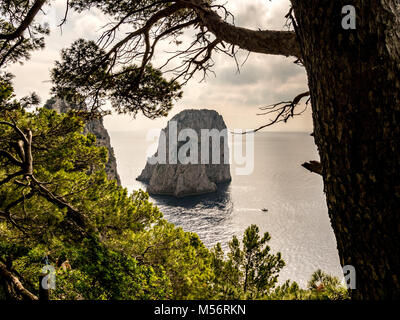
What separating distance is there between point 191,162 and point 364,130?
69284mm

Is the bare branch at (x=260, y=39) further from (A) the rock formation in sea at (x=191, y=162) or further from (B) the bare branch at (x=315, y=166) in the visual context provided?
(A) the rock formation in sea at (x=191, y=162)

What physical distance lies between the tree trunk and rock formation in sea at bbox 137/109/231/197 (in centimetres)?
6211

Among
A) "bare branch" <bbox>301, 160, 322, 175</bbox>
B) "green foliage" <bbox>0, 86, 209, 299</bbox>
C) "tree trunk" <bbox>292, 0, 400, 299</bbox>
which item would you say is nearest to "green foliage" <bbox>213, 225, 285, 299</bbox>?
"green foliage" <bbox>0, 86, 209, 299</bbox>

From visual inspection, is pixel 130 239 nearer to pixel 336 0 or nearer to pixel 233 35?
pixel 233 35

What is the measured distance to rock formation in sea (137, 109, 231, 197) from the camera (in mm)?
65375

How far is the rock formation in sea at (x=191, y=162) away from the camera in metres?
65.4

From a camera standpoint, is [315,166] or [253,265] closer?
[315,166]

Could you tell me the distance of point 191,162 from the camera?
231ft

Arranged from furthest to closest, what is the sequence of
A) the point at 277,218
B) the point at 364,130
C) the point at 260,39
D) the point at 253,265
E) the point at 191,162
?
the point at 191,162
the point at 277,218
the point at 253,265
the point at 260,39
the point at 364,130

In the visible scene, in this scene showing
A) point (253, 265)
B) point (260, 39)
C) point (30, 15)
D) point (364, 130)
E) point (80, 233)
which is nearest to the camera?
point (364, 130)

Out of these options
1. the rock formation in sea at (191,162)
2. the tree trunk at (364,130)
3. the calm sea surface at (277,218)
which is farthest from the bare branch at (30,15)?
the rock formation in sea at (191,162)

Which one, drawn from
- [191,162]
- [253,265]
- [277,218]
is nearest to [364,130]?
[253,265]

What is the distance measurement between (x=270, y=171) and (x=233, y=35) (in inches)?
3641

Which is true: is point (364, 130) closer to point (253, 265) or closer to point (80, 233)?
point (80, 233)
